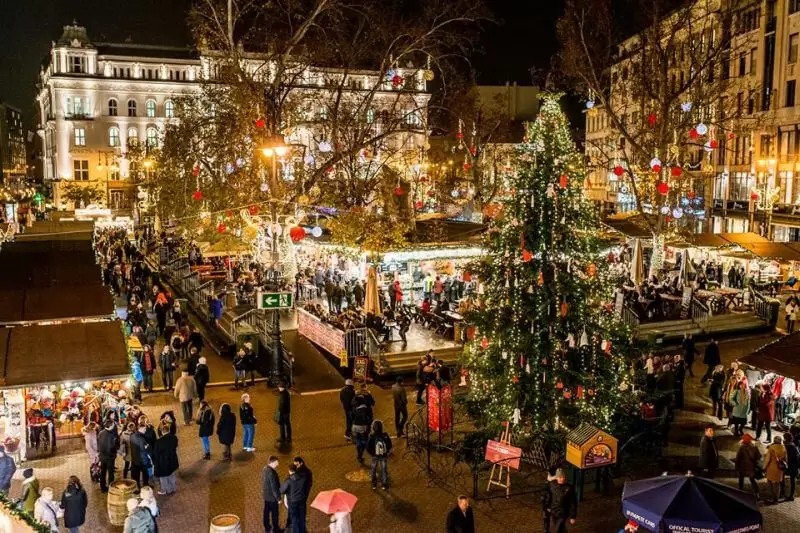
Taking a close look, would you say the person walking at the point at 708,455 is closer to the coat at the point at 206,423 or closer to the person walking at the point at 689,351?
the person walking at the point at 689,351

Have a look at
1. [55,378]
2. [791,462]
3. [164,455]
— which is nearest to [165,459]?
[164,455]

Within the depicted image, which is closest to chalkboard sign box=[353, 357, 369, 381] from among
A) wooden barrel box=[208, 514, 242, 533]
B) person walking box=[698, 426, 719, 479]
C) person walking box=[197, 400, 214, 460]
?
person walking box=[197, 400, 214, 460]

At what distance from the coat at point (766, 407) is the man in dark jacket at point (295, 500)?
9265 mm

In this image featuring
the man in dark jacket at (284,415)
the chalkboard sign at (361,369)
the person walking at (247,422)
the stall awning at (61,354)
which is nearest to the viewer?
the stall awning at (61,354)

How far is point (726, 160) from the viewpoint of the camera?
159ft

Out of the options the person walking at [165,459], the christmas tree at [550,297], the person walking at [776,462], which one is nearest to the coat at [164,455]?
the person walking at [165,459]

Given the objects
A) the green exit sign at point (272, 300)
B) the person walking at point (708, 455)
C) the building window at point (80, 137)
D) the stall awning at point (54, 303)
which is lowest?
the person walking at point (708, 455)

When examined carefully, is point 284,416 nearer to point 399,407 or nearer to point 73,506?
point 399,407

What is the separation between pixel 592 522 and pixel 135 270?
2331cm

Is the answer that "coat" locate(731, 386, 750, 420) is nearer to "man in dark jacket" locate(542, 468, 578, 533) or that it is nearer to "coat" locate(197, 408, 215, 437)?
"man in dark jacket" locate(542, 468, 578, 533)

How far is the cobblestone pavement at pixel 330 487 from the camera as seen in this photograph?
1153 cm

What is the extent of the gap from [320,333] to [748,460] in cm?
1280

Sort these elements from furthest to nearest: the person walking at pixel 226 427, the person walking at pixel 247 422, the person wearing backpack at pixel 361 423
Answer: the person walking at pixel 247 422, the person walking at pixel 226 427, the person wearing backpack at pixel 361 423

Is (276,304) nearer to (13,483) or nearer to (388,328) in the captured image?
(388,328)
